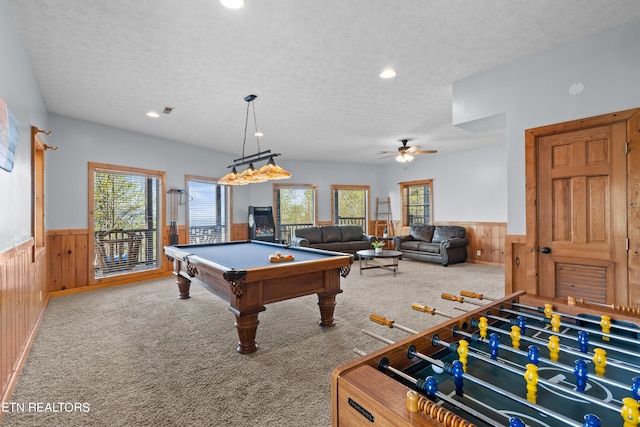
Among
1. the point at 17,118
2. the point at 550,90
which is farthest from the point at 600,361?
the point at 17,118

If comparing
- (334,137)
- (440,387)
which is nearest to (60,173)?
(334,137)

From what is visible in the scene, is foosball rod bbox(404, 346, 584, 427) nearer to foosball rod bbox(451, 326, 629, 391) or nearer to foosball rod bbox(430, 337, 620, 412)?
foosball rod bbox(430, 337, 620, 412)

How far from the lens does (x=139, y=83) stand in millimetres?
3383

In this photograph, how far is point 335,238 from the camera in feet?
24.5

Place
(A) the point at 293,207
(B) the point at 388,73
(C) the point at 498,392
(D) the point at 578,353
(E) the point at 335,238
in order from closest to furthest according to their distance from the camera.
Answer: (C) the point at 498,392 < (D) the point at 578,353 < (B) the point at 388,73 < (E) the point at 335,238 < (A) the point at 293,207

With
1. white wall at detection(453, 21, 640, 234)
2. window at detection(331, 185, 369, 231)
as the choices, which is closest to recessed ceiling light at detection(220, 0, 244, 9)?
white wall at detection(453, 21, 640, 234)

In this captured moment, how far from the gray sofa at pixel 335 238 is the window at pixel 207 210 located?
5.59 ft

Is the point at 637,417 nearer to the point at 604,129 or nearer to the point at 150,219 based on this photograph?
the point at 604,129

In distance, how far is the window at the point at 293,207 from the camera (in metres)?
8.12

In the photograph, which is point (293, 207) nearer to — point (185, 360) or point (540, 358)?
point (185, 360)

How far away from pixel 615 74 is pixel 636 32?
11.8 inches

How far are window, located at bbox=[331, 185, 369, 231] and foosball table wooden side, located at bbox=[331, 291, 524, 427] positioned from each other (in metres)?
7.78

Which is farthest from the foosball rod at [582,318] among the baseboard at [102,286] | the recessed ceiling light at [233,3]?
the baseboard at [102,286]

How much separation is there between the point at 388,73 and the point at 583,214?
7.29ft
